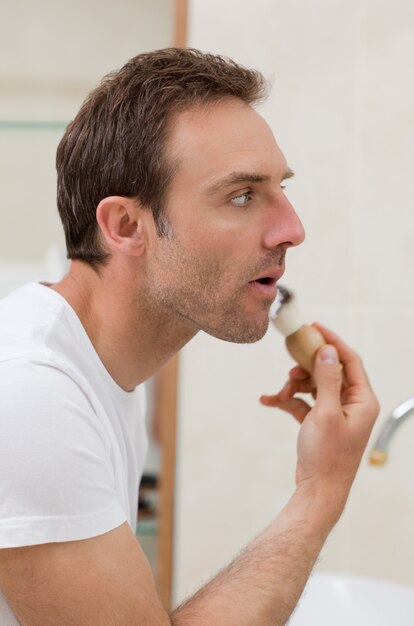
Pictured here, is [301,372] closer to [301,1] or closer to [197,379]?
[197,379]

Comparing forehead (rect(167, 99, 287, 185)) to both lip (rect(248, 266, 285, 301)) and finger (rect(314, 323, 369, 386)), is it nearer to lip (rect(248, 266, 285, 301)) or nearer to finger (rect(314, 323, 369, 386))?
lip (rect(248, 266, 285, 301))

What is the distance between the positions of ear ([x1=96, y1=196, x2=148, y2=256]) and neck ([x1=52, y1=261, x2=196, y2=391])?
0.03 m

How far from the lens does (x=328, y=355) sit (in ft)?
3.08

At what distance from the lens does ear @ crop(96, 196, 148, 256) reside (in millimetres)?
934

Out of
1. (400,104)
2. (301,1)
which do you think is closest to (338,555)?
(400,104)

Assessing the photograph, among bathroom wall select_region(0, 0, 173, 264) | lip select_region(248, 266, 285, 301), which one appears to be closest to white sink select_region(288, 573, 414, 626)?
lip select_region(248, 266, 285, 301)

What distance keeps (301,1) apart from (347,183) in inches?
13.3

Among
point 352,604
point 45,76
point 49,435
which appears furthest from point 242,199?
point 45,76

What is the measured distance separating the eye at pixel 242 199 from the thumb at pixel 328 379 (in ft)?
0.63

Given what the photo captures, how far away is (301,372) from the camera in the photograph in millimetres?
1035

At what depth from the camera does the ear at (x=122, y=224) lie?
934mm

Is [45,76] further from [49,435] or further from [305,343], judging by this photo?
[49,435]

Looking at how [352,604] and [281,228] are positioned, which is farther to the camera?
[352,604]

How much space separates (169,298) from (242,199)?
0.14 meters
